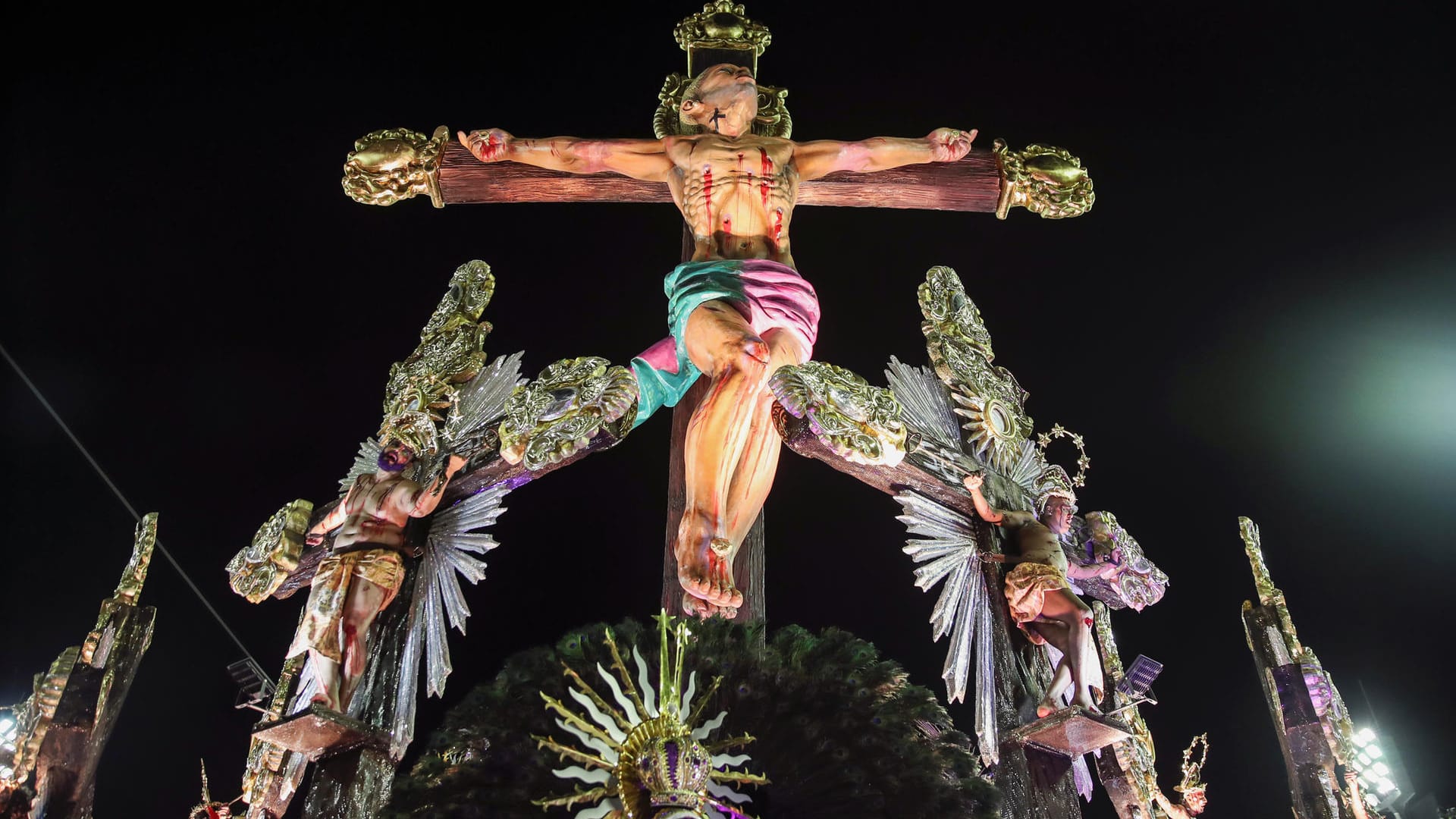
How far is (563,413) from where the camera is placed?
324 cm

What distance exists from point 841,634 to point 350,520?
1.56 m

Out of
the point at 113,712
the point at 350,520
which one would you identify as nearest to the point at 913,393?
the point at 350,520

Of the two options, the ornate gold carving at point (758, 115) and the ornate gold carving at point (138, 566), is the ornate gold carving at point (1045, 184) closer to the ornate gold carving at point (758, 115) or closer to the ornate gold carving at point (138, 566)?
the ornate gold carving at point (758, 115)

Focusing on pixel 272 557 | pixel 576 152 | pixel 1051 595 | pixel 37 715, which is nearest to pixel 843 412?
pixel 1051 595

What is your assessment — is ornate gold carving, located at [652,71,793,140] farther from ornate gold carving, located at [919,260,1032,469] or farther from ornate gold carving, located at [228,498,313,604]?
ornate gold carving, located at [228,498,313,604]

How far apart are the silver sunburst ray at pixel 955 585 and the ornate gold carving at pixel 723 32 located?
176 centimetres

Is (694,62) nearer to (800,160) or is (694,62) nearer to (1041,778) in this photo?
(800,160)

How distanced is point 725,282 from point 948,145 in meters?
1.01

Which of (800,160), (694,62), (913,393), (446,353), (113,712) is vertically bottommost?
(113,712)

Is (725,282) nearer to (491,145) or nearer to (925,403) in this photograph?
(925,403)

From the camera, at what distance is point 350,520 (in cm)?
317

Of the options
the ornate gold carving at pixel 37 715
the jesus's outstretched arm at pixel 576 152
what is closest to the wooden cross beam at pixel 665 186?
the jesus's outstretched arm at pixel 576 152

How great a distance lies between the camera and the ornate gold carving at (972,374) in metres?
3.53

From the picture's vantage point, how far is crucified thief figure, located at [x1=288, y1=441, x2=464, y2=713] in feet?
9.43
